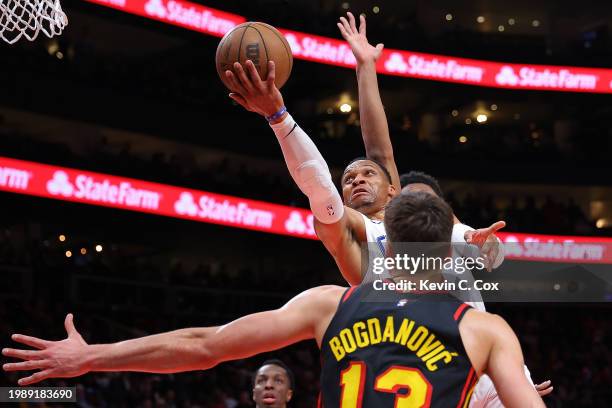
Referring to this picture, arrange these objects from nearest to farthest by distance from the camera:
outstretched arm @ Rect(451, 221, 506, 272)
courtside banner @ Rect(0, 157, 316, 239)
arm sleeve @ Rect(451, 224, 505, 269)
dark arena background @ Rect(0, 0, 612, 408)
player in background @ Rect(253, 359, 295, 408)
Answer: outstretched arm @ Rect(451, 221, 506, 272) → arm sleeve @ Rect(451, 224, 505, 269) → player in background @ Rect(253, 359, 295, 408) → courtside banner @ Rect(0, 157, 316, 239) → dark arena background @ Rect(0, 0, 612, 408)

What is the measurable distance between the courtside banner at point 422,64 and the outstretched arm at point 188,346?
1457 cm

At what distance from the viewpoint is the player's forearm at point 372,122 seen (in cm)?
522

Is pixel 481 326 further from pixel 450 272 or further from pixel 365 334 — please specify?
pixel 450 272

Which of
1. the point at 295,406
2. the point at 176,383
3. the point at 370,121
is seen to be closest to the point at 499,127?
the point at 295,406

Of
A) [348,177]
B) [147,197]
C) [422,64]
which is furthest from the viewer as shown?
[422,64]

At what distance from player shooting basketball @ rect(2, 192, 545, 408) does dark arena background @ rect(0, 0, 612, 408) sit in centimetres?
903

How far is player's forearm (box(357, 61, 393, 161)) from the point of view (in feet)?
17.1

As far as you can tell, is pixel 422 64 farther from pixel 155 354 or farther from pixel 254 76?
pixel 155 354

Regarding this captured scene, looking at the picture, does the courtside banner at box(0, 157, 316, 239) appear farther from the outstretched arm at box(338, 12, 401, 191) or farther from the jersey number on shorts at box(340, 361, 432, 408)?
the jersey number on shorts at box(340, 361, 432, 408)

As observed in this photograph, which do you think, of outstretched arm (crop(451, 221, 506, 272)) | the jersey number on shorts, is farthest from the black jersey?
outstretched arm (crop(451, 221, 506, 272))

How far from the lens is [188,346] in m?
2.72

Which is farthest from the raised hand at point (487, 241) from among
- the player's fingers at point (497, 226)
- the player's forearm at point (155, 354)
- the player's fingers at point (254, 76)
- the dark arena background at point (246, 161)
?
the dark arena background at point (246, 161)

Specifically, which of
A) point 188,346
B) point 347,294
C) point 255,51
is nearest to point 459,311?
point 347,294

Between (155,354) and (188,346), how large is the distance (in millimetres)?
102
